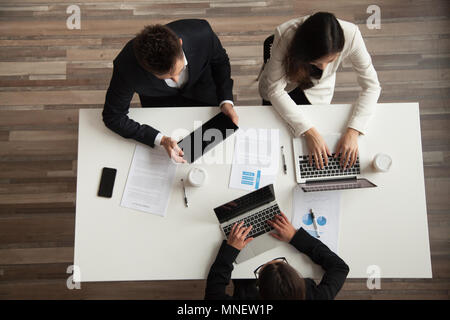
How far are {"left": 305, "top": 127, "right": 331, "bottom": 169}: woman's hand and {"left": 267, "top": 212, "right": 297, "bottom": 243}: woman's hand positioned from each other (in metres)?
0.28

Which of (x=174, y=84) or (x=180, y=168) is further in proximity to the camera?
(x=174, y=84)

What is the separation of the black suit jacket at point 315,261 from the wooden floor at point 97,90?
2.62 feet

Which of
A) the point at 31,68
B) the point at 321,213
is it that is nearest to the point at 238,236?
the point at 321,213

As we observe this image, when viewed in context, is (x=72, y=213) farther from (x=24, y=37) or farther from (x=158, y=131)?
(x=24, y=37)

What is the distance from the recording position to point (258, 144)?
1.50 meters

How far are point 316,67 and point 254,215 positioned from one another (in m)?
0.77

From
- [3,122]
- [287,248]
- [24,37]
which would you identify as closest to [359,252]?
[287,248]

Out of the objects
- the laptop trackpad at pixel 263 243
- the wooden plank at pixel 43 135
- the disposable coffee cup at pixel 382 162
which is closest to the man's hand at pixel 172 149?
the laptop trackpad at pixel 263 243

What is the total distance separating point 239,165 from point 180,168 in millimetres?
271

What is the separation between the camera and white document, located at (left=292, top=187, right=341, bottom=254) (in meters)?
1.42

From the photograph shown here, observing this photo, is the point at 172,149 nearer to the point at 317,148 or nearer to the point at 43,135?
the point at 317,148

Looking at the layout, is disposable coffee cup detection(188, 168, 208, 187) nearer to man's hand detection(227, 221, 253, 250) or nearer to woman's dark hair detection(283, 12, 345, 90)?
man's hand detection(227, 221, 253, 250)

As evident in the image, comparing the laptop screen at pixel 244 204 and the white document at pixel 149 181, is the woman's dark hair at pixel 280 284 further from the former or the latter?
the white document at pixel 149 181

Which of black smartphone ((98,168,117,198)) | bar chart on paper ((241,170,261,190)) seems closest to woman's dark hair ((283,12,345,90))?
bar chart on paper ((241,170,261,190))
